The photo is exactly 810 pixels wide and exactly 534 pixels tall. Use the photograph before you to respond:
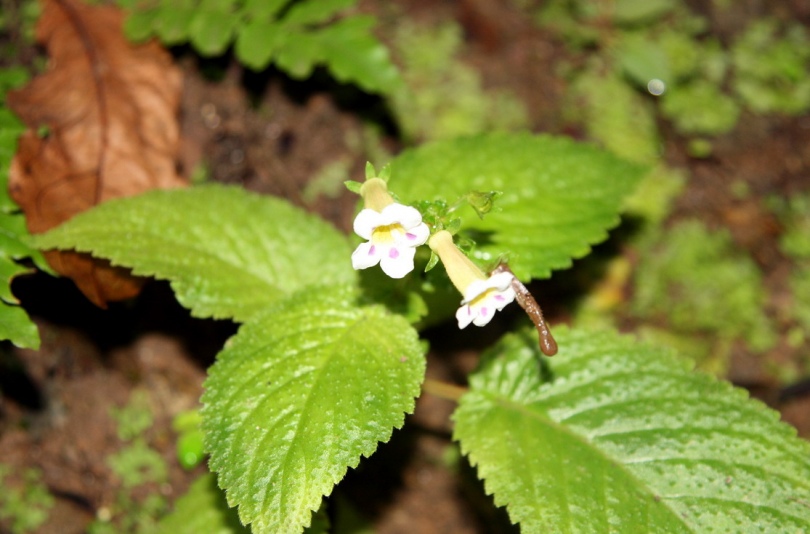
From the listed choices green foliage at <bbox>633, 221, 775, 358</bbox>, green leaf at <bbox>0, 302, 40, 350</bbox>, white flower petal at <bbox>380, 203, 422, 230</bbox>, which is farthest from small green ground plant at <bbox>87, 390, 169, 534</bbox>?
green foliage at <bbox>633, 221, 775, 358</bbox>

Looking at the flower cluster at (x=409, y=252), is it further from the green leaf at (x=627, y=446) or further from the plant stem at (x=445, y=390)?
the plant stem at (x=445, y=390)

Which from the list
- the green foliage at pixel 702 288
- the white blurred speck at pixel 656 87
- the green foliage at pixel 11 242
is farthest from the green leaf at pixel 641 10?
the green foliage at pixel 11 242

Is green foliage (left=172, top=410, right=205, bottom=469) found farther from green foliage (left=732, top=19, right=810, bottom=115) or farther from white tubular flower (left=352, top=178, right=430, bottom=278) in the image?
green foliage (left=732, top=19, right=810, bottom=115)

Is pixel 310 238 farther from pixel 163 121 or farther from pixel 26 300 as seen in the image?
pixel 26 300

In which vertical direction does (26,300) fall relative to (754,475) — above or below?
below

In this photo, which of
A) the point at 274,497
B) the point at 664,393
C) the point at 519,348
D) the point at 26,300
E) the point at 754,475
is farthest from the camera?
the point at 26,300

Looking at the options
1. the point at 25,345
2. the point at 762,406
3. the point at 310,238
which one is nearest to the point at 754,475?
the point at 762,406

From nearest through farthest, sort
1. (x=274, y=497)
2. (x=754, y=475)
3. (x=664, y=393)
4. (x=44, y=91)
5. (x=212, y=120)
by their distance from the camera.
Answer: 1. (x=274, y=497)
2. (x=754, y=475)
3. (x=664, y=393)
4. (x=44, y=91)
5. (x=212, y=120)
